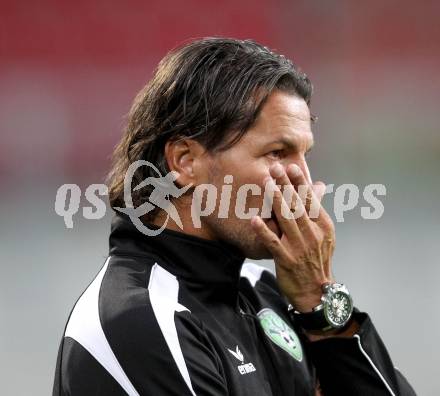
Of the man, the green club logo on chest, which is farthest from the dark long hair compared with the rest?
the green club logo on chest

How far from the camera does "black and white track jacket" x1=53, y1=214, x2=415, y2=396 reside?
4.34 ft

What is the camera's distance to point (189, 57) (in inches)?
62.8

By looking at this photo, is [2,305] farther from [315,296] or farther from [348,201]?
[315,296]

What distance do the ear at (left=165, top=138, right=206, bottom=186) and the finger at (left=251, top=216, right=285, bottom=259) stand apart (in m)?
0.13

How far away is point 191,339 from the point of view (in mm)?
1364

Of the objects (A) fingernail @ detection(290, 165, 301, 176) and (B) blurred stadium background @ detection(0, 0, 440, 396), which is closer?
(A) fingernail @ detection(290, 165, 301, 176)

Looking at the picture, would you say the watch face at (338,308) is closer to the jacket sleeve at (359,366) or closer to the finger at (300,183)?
the jacket sleeve at (359,366)

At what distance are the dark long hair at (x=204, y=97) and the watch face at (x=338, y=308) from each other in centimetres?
32

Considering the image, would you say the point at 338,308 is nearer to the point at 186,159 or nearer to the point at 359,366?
the point at 359,366

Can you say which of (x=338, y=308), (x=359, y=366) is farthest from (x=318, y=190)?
(x=359, y=366)

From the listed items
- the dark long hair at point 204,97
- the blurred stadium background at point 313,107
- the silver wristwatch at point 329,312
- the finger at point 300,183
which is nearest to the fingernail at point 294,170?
the finger at point 300,183

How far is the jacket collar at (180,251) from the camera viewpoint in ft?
4.90

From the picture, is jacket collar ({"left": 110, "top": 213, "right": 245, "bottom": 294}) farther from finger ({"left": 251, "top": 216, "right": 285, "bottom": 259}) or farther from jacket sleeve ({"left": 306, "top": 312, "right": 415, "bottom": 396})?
jacket sleeve ({"left": 306, "top": 312, "right": 415, "bottom": 396})

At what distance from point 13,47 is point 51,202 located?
0.88m
